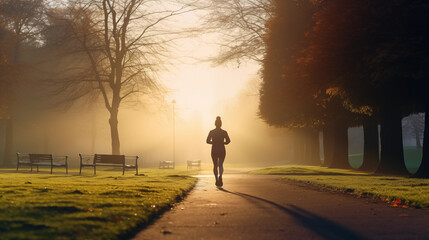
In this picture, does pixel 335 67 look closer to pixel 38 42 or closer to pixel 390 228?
pixel 390 228

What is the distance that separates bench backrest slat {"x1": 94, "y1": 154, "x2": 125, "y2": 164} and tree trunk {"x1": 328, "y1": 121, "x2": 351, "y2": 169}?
16.3m

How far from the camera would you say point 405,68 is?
20984 mm

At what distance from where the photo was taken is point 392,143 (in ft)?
87.9

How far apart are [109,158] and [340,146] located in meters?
17.5

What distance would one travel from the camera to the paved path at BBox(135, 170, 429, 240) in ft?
Result: 26.5

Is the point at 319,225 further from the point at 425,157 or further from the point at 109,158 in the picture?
the point at 109,158

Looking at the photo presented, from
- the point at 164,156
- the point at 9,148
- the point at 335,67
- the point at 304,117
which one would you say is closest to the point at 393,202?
the point at 335,67

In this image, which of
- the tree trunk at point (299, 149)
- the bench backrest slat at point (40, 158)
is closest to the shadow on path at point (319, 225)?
the bench backrest slat at point (40, 158)

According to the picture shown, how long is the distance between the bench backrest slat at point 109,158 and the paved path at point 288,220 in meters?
14.1

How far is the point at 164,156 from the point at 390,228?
10603 cm

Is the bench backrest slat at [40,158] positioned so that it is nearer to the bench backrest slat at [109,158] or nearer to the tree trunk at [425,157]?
the bench backrest slat at [109,158]

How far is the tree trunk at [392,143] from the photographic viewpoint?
26.6 meters

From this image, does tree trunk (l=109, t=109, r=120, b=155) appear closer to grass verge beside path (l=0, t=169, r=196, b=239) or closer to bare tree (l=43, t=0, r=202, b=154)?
bare tree (l=43, t=0, r=202, b=154)

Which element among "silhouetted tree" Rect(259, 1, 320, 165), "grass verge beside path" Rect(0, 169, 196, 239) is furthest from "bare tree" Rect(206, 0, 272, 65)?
"grass verge beside path" Rect(0, 169, 196, 239)
